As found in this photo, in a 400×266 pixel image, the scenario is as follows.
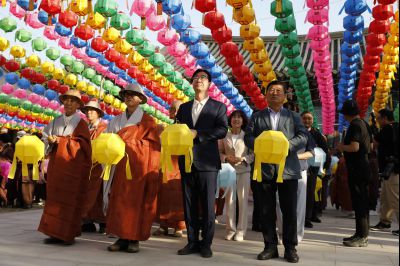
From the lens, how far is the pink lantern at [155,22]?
8.03 metres

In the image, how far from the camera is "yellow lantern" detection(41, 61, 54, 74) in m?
11.1

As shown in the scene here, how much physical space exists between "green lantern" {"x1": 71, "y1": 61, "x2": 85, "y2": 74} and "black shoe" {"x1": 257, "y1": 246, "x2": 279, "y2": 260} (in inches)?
338

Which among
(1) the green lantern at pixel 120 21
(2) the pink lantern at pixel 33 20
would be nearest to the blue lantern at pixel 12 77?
(2) the pink lantern at pixel 33 20

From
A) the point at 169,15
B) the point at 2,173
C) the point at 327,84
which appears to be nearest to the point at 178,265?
the point at 169,15

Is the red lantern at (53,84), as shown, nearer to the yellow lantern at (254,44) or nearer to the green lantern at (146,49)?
the green lantern at (146,49)

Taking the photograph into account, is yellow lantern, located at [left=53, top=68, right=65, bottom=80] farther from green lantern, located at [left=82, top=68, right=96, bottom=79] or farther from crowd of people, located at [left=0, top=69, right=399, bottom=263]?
crowd of people, located at [left=0, top=69, right=399, bottom=263]

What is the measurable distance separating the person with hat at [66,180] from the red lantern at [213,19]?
345cm

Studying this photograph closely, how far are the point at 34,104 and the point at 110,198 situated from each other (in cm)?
1385

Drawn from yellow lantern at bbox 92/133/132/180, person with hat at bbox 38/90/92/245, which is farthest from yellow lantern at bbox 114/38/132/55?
yellow lantern at bbox 92/133/132/180

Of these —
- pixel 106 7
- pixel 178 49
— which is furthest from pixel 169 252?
pixel 178 49

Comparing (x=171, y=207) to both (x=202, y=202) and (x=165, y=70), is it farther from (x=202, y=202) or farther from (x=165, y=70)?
(x=165, y=70)

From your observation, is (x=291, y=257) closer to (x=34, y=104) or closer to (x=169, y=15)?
(x=169, y=15)

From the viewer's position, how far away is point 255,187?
4.04 metres

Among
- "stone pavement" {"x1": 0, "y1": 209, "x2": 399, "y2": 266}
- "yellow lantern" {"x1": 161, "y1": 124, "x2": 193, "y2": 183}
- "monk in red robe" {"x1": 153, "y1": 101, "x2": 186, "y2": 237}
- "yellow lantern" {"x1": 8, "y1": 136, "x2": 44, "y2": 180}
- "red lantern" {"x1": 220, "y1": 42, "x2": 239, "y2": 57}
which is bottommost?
"stone pavement" {"x1": 0, "y1": 209, "x2": 399, "y2": 266}
